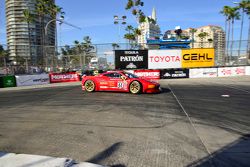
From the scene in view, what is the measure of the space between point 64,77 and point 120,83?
12.2 meters

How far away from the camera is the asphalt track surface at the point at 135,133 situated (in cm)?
474

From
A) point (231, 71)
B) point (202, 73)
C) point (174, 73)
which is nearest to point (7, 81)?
point (174, 73)

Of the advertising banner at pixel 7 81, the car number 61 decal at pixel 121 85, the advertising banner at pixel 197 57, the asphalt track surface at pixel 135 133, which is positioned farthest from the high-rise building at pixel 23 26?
the asphalt track surface at pixel 135 133

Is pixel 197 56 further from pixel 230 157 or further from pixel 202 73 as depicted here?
pixel 230 157

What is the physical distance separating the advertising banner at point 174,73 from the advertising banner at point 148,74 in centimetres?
61

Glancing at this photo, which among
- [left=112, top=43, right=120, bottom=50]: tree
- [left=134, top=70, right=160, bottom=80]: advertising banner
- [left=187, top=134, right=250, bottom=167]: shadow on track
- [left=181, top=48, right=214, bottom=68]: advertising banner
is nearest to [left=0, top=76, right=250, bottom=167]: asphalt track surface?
[left=187, top=134, right=250, bottom=167]: shadow on track

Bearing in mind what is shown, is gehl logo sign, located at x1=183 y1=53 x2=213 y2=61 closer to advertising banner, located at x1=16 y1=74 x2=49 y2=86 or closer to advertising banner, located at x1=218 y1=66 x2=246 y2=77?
advertising banner, located at x1=218 y1=66 x2=246 y2=77

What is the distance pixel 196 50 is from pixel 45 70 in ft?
50.2

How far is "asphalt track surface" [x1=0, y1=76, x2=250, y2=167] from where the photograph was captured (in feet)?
15.6

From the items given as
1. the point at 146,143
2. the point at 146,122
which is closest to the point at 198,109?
the point at 146,122

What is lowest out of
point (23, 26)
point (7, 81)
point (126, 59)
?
point (7, 81)

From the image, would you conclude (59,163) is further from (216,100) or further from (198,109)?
(216,100)

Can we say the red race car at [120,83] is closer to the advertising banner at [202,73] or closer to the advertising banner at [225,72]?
the advertising banner at [202,73]

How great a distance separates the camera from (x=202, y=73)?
84.2 feet
